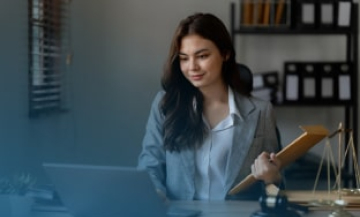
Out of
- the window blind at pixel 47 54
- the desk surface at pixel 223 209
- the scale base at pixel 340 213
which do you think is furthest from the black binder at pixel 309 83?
the scale base at pixel 340 213

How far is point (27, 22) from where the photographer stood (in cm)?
260

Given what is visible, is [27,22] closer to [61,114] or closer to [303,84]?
[61,114]

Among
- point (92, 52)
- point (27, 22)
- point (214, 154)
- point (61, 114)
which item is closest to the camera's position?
point (214, 154)

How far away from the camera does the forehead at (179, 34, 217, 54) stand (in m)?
1.67

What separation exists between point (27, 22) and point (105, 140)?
107 centimetres

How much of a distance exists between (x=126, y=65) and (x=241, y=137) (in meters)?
1.92

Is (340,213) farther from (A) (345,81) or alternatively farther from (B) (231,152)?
(A) (345,81)

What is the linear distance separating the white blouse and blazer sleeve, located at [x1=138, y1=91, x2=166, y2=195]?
92 millimetres

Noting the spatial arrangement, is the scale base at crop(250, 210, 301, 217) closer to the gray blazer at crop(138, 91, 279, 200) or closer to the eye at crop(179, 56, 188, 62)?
the gray blazer at crop(138, 91, 279, 200)

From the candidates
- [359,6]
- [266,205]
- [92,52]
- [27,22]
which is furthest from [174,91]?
[359,6]

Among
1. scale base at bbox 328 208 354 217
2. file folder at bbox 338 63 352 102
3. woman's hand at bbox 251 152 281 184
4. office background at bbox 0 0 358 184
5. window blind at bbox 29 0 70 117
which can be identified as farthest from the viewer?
file folder at bbox 338 63 352 102

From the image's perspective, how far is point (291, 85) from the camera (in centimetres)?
350

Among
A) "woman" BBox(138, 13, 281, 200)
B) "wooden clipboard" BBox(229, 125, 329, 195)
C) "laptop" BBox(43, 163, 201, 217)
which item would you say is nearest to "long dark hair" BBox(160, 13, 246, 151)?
"woman" BBox(138, 13, 281, 200)

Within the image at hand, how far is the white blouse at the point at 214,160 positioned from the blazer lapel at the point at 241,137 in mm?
12
